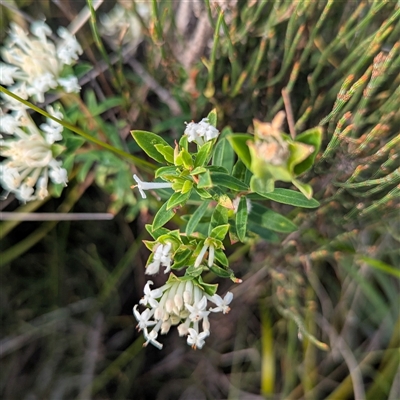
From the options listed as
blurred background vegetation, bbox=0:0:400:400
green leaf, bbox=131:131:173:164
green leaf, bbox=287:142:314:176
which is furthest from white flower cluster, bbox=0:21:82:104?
green leaf, bbox=287:142:314:176

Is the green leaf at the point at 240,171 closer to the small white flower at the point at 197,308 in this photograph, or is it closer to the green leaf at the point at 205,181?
the green leaf at the point at 205,181

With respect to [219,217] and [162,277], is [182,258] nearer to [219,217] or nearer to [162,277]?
[219,217]

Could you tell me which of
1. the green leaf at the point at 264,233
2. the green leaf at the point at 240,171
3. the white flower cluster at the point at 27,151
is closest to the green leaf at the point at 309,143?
the green leaf at the point at 240,171

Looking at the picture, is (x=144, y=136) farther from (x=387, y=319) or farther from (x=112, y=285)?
(x=387, y=319)

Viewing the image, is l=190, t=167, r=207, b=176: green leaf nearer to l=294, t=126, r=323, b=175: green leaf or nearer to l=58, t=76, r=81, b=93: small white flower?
l=294, t=126, r=323, b=175: green leaf

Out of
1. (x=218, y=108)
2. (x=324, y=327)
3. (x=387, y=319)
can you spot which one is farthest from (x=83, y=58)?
(x=387, y=319)

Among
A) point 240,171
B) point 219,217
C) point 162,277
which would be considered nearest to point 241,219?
point 219,217

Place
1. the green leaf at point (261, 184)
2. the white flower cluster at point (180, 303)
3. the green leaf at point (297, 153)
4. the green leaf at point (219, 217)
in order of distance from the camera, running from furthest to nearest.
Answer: the green leaf at point (219, 217) → the white flower cluster at point (180, 303) → the green leaf at point (261, 184) → the green leaf at point (297, 153)
